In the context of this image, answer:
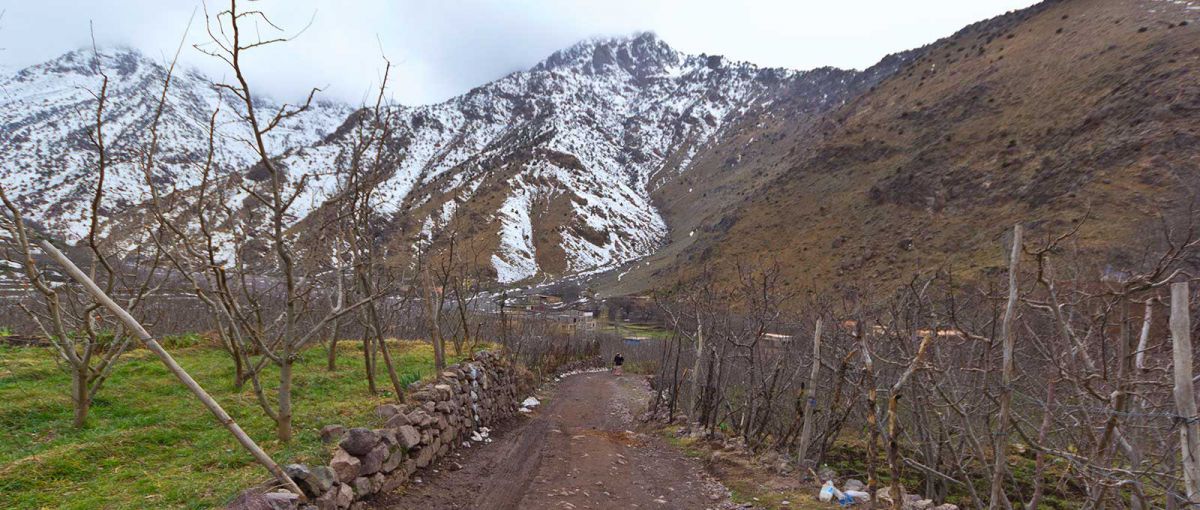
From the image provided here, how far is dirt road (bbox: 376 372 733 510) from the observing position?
25.3 feet

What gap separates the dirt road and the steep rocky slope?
3170 centimetres

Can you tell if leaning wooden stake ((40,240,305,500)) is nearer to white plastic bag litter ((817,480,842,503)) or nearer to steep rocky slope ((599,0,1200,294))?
white plastic bag litter ((817,480,842,503))

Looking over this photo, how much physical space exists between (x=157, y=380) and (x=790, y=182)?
308ft

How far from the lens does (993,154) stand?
211 ft

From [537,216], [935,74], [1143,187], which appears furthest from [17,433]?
[537,216]

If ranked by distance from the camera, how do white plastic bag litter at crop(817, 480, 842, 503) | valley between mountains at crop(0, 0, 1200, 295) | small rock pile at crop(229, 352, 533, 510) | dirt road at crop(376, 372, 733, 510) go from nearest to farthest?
small rock pile at crop(229, 352, 533, 510)
dirt road at crop(376, 372, 733, 510)
white plastic bag litter at crop(817, 480, 842, 503)
valley between mountains at crop(0, 0, 1200, 295)

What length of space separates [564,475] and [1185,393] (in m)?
7.96

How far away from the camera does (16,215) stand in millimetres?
4512

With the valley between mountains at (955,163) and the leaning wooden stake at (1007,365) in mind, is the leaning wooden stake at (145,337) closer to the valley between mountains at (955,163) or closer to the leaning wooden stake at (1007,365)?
the valley between mountains at (955,163)

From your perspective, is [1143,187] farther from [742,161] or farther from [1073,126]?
[742,161]

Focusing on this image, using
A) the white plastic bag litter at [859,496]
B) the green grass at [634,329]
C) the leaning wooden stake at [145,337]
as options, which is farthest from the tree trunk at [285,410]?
the green grass at [634,329]

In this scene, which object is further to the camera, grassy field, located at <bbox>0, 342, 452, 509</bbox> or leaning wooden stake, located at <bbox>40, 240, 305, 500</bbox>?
grassy field, located at <bbox>0, 342, 452, 509</bbox>

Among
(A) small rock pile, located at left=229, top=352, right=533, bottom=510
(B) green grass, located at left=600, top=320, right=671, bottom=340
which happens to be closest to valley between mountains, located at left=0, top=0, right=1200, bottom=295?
(A) small rock pile, located at left=229, top=352, right=533, bottom=510

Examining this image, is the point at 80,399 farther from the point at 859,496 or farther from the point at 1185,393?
the point at 1185,393
